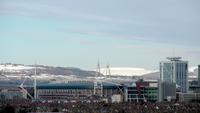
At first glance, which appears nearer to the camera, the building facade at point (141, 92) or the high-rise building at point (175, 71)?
the building facade at point (141, 92)

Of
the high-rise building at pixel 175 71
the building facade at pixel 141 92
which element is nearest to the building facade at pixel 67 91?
the building facade at pixel 141 92

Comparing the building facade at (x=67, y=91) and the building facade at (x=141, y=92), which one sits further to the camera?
the building facade at (x=67, y=91)

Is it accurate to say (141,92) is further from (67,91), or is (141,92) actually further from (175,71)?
(175,71)

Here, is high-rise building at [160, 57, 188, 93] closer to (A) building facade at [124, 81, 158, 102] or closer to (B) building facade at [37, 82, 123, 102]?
(B) building facade at [37, 82, 123, 102]

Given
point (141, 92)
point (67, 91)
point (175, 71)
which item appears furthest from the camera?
point (175, 71)

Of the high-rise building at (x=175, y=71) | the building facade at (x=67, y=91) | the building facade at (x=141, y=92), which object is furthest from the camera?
the high-rise building at (x=175, y=71)

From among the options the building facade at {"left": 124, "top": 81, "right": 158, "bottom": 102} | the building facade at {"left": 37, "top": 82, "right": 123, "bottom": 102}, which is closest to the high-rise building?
the building facade at {"left": 37, "top": 82, "right": 123, "bottom": 102}

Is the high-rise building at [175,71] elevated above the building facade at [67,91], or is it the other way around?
the high-rise building at [175,71]

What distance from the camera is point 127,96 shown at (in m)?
115

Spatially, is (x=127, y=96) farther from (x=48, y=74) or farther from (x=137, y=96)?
(x=48, y=74)

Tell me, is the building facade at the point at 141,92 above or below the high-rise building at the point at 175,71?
below

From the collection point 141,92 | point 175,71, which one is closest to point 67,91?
point 141,92

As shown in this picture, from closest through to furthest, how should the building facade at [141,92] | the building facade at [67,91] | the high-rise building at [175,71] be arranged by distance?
the building facade at [141,92], the building facade at [67,91], the high-rise building at [175,71]

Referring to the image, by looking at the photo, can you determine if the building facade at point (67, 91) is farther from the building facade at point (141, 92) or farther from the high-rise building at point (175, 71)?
the high-rise building at point (175, 71)
